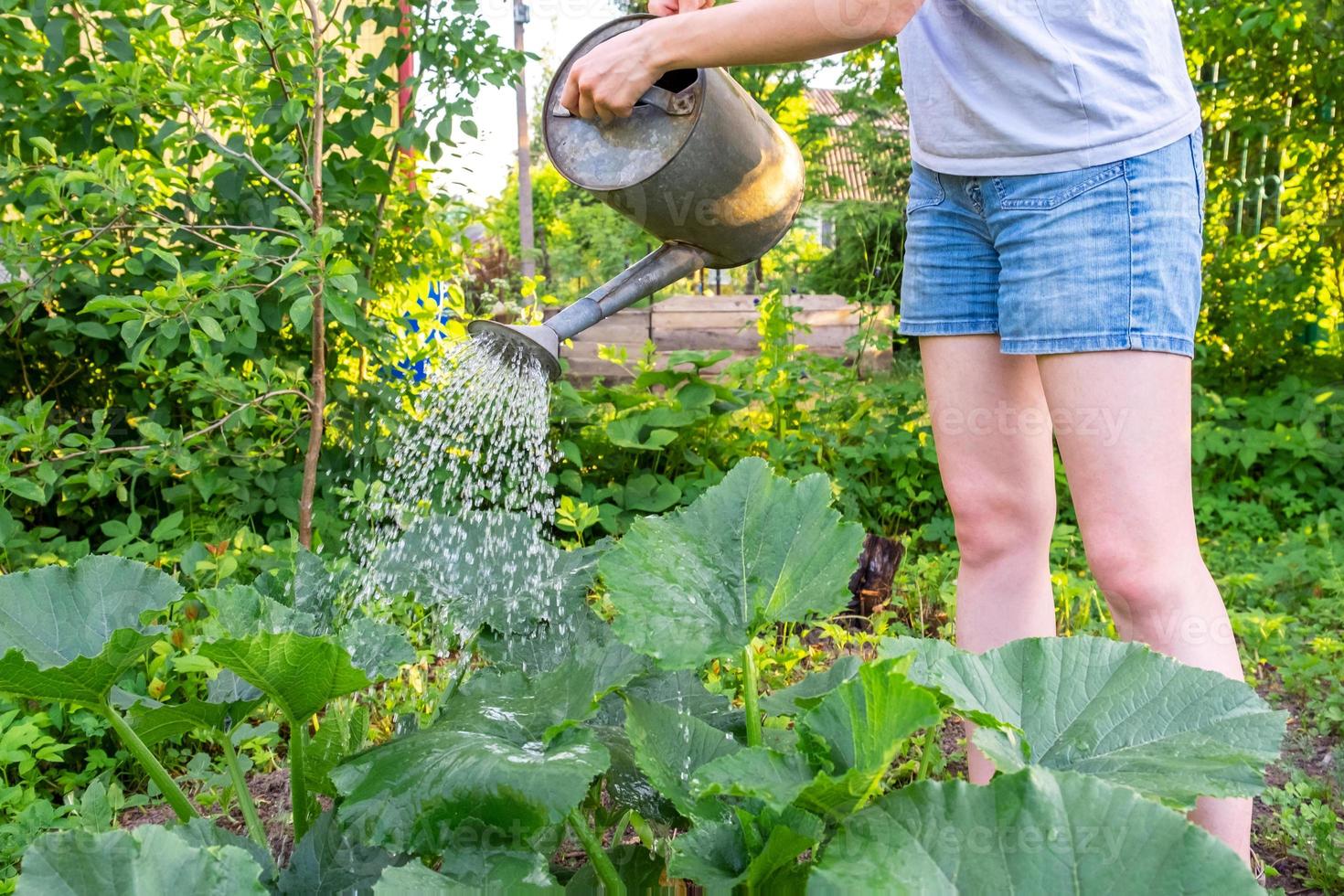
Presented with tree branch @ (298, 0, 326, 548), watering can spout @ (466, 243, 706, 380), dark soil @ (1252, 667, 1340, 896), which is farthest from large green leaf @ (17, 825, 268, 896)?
tree branch @ (298, 0, 326, 548)

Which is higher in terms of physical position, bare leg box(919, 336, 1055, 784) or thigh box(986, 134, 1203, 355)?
thigh box(986, 134, 1203, 355)

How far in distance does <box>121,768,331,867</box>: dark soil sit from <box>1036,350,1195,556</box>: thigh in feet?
4.24

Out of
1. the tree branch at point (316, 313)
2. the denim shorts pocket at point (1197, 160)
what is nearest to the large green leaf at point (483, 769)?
the denim shorts pocket at point (1197, 160)

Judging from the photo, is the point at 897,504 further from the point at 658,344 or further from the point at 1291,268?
the point at 658,344

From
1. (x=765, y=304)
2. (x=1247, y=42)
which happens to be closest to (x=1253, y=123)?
(x=1247, y=42)

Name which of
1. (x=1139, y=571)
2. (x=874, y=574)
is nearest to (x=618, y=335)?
(x=874, y=574)

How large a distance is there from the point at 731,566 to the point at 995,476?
0.47m

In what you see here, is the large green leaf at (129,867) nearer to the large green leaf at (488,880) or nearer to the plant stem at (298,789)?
the large green leaf at (488,880)

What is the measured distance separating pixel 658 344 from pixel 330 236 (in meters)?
4.33

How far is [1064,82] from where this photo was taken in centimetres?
124

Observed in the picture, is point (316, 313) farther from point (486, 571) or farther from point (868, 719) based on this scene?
point (868, 719)

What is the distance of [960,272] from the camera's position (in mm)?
1447

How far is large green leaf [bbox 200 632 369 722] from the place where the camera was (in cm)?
102

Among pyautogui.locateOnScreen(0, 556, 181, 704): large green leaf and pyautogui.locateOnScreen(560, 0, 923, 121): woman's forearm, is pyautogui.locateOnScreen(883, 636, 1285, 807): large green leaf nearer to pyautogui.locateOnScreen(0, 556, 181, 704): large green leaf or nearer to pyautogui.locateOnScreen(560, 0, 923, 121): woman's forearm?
pyautogui.locateOnScreen(560, 0, 923, 121): woman's forearm
